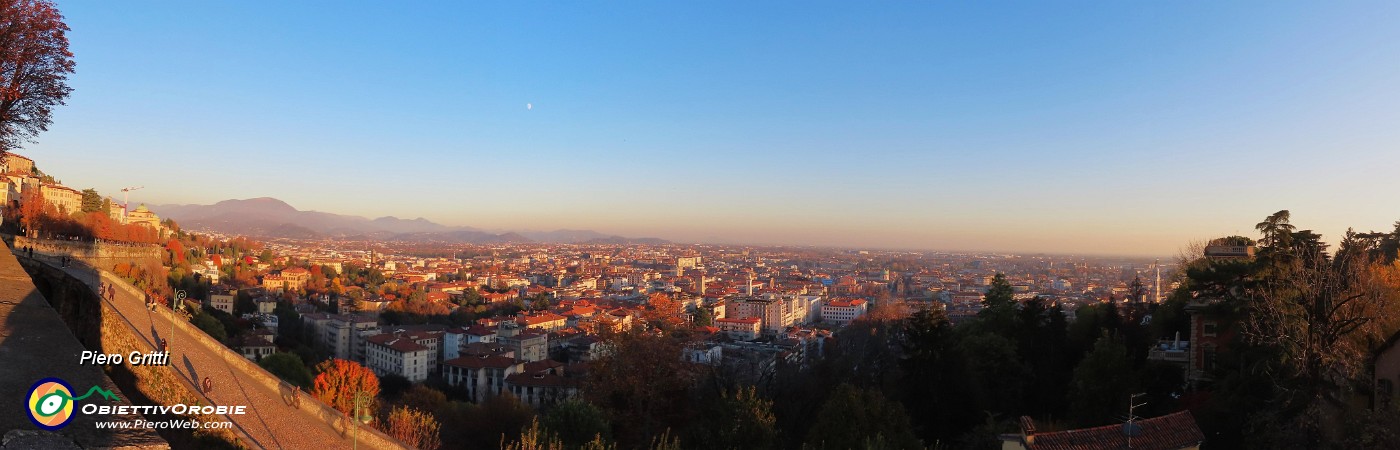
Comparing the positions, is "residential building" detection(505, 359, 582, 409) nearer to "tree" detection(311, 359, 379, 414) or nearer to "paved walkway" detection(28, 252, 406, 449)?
"tree" detection(311, 359, 379, 414)

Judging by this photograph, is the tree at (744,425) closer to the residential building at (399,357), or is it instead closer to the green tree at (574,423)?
the green tree at (574,423)

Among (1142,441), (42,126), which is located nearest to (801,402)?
(1142,441)

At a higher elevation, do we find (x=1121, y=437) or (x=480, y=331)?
(x=1121, y=437)

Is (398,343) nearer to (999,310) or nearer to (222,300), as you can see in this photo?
(222,300)

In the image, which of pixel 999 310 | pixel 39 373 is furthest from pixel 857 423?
pixel 999 310

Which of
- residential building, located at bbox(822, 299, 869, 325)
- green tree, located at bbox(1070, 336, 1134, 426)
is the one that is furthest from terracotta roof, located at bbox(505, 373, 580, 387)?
residential building, located at bbox(822, 299, 869, 325)

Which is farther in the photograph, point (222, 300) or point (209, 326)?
point (222, 300)

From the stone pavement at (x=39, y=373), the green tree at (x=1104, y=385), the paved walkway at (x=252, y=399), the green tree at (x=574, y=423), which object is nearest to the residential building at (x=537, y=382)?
the green tree at (x=574, y=423)

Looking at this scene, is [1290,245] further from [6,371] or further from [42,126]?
[42,126]
